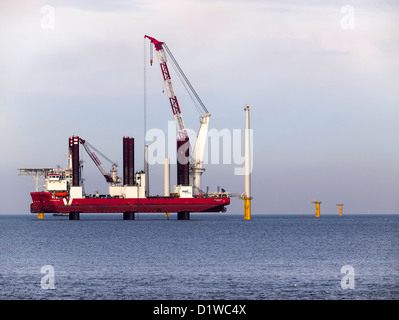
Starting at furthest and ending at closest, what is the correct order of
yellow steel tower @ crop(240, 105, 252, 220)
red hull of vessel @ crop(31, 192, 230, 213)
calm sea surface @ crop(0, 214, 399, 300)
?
red hull of vessel @ crop(31, 192, 230, 213) < yellow steel tower @ crop(240, 105, 252, 220) < calm sea surface @ crop(0, 214, 399, 300)

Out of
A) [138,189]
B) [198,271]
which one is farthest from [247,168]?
[198,271]

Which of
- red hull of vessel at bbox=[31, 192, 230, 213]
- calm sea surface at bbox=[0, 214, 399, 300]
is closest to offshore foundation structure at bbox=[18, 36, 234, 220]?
red hull of vessel at bbox=[31, 192, 230, 213]

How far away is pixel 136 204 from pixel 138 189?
11.8ft

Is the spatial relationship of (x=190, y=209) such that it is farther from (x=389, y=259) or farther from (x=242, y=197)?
(x=389, y=259)

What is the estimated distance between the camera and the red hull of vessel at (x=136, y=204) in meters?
161

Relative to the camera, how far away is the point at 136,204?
163 meters

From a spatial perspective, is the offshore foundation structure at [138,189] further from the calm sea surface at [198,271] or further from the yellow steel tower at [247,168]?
the calm sea surface at [198,271]

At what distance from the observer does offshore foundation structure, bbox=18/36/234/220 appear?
6309 inches

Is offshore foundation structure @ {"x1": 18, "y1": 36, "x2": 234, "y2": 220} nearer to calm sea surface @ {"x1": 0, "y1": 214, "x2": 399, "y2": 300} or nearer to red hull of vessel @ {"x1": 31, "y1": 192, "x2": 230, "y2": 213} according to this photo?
red hull of vessel @ {"x1": 31, "y1": 192, "x2": 230, "y2": 213}

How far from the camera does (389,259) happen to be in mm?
66938

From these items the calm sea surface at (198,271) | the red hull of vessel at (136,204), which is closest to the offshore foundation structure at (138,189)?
the red hull of vessel at (136,204)

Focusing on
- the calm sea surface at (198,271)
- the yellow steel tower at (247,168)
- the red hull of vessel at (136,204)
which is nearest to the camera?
the calm sea surface at (198,271)

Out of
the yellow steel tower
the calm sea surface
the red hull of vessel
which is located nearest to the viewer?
the calm sea surface

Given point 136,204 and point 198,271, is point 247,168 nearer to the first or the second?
point 136,204
